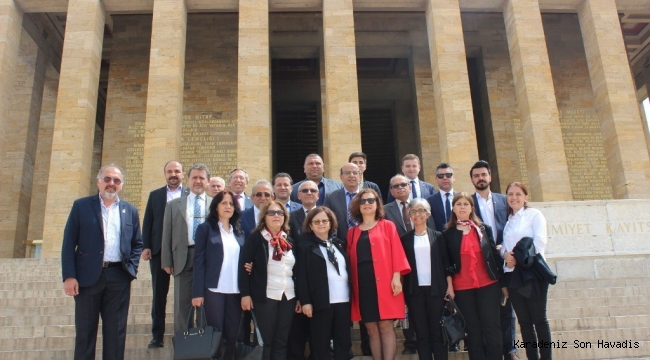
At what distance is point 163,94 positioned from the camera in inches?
543

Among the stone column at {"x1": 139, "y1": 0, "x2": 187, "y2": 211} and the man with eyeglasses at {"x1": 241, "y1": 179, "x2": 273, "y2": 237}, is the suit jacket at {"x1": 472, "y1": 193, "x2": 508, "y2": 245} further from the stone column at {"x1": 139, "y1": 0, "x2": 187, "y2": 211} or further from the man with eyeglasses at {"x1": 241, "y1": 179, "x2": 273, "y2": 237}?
the stone column at {"x1": 139, "y1": 0, "x2": 187, "y2": 211}

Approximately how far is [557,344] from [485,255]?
1.61m

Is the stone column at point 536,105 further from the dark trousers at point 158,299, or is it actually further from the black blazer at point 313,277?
the dark trousers at point 158,299

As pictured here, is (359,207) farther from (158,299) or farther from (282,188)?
(158,299)

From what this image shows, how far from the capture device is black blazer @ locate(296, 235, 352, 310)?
182 inches

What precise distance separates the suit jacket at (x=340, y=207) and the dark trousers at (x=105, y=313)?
7.13ft

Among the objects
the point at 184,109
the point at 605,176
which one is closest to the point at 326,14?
the point at 184,109

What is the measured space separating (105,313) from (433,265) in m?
3.03

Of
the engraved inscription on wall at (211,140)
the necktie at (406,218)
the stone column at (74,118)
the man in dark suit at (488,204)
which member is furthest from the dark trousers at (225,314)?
the engraved inscription on wall at (211,140)

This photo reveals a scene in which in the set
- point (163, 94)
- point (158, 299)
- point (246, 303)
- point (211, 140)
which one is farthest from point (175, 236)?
point (211, 140)

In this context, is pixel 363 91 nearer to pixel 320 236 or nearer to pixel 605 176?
pixel 605 176

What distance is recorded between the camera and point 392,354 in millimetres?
4621

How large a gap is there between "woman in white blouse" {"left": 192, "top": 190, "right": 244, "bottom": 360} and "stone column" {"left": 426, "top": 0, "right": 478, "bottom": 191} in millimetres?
9309

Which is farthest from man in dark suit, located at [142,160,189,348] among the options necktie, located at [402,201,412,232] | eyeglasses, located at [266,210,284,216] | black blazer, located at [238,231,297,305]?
necktie, located at [402,201,412,232]
